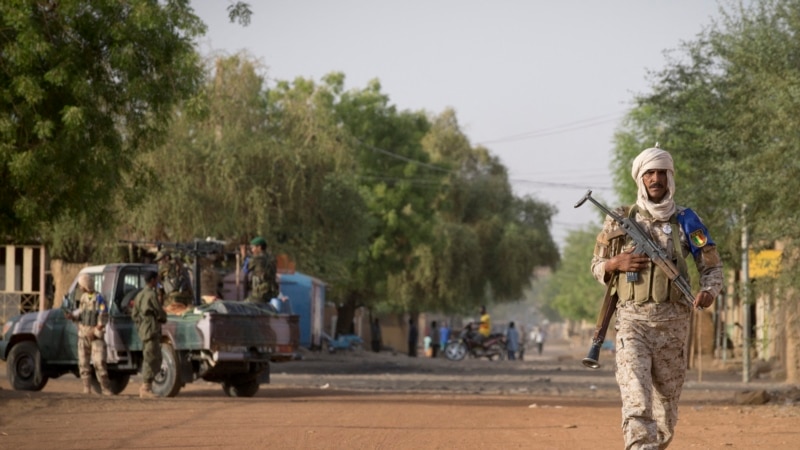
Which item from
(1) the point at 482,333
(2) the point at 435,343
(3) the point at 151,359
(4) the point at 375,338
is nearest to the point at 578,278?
(2) the point at 435,343

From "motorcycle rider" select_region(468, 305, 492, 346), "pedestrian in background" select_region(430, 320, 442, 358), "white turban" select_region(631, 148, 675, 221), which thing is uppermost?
"white turban" select_region(631, 148, 675, 221)

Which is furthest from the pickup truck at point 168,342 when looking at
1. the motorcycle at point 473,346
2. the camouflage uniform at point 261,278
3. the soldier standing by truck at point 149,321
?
the motorcycle at point 473,346

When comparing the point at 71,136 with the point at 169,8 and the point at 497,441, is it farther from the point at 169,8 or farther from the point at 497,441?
the point at 497,441

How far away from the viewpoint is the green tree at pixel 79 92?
17.9 m

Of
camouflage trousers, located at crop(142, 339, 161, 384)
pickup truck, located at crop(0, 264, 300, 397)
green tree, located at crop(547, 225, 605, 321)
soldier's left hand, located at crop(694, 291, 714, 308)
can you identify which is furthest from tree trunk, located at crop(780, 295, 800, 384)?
green tree, located at crop(547, 225, 605, 321)

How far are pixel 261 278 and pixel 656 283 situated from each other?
1407 centimetres

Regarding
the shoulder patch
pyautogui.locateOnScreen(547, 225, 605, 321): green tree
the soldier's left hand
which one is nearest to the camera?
the soldier's left hand

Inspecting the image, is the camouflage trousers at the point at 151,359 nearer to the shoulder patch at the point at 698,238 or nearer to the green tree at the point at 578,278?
the shoulder patch at the point at 698,238

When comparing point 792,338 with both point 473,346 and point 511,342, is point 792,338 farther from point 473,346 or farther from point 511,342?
point 511,342

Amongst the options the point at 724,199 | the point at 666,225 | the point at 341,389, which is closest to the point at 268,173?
the point at 341,389

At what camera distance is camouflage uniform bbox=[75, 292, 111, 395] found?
794 inches

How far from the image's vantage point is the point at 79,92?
1833 centimetres

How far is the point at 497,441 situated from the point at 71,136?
8.22 meters

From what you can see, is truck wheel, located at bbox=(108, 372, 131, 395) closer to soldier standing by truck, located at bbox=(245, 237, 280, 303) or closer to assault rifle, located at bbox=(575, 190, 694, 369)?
soldier standing by truck, located at bbox=(245, 237, 280, 303)
